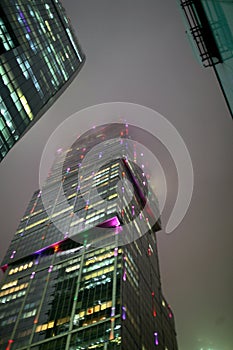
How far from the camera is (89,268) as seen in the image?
269 feet

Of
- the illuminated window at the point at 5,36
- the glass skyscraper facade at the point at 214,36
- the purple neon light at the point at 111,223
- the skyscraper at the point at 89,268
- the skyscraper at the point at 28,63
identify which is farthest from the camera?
the purple neon light at the point at 111,223

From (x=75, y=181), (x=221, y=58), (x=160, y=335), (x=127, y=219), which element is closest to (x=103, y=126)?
(x=75, y=181)

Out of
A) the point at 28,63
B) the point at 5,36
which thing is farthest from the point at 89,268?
the point at 5,36

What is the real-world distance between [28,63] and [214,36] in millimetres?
56289

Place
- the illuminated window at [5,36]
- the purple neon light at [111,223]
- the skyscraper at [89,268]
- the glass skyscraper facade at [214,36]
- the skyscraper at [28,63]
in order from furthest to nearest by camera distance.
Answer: the purple neon light at [111,223] < the skyscraper at [89,268] < the illuminated window at [5,36] < the skyscraper at [28,63] < the glass skyscraper facade at [214,36]

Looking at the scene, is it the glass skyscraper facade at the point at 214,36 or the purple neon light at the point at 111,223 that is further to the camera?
the purple neon light at the point at 111,223

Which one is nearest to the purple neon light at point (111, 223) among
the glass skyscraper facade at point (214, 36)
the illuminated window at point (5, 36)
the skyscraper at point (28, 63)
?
the skyscraper at point (28, 63)

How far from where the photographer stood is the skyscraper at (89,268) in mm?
66188

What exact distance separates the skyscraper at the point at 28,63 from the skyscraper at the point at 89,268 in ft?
136

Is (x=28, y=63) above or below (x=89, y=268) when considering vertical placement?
above

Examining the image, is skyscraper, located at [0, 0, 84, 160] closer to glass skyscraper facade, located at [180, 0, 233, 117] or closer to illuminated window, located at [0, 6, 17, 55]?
illuminated window, located at [0, 6, 17, 55]

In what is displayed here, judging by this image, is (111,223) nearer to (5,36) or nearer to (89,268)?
(89,268)

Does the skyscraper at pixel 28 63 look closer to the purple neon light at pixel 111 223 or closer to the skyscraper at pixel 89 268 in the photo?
the purple neon light at pixel 111 223

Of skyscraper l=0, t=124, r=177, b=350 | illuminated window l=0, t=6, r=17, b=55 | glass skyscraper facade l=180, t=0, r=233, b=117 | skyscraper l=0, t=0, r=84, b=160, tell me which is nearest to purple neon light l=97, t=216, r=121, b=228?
skyscraper l=0, t=124, r=177, b=350
